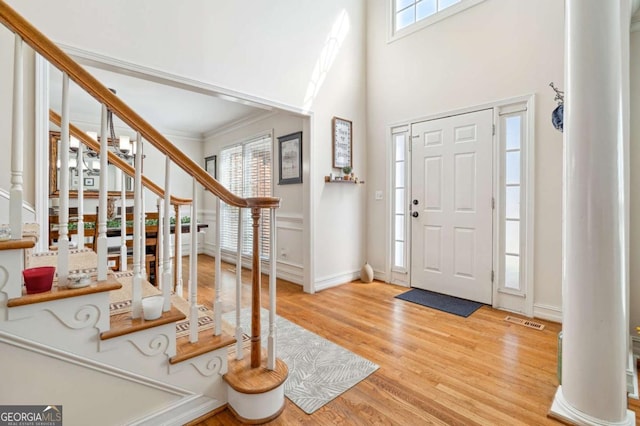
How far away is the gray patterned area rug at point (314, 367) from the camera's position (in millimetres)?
1746

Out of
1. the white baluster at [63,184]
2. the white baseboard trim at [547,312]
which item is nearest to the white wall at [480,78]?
the white baseboard trim at [547,312]

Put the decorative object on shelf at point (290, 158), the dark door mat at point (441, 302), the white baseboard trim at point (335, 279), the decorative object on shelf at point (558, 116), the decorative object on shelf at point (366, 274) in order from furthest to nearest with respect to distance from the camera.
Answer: the decorative object on shelf at point (290, 158) < the decorative object on shelf at point (366, 274) < the white baseboard trim at point (335, 279) < the dark door mat at point (441, 302) < the decorative object on shelf at point (558, 116)

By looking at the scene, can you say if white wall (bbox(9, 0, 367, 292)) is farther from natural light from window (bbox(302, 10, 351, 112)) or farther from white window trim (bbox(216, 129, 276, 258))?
white window trim (bbox(216, 129, 276, 258))

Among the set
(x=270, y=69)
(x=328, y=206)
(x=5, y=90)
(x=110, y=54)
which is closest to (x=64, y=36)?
(x=110, y=54)

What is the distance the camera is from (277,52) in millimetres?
3211

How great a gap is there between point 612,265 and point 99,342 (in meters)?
2.32

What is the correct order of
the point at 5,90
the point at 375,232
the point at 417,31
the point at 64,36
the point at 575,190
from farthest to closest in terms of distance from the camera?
the point at 375,232 → the point at 417,31 → the point at 64,36 → the point at 5,90 → the point at 575,190

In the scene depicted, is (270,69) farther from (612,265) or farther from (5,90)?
(612,265)

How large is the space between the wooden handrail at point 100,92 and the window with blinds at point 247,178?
2.87 m

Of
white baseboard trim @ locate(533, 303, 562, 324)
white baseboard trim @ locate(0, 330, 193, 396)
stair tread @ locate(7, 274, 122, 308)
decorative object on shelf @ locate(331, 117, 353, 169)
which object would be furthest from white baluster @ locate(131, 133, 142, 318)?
white baseboard trim @ locate(533, 303, 562, 324)

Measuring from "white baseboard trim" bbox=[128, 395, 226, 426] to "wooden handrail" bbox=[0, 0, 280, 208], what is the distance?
1023mm

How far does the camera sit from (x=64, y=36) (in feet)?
6.71

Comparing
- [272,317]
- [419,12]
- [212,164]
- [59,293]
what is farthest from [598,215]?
[212,164]

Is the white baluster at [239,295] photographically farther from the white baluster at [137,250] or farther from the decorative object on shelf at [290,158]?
the decorative object on shelf at [290,158]
